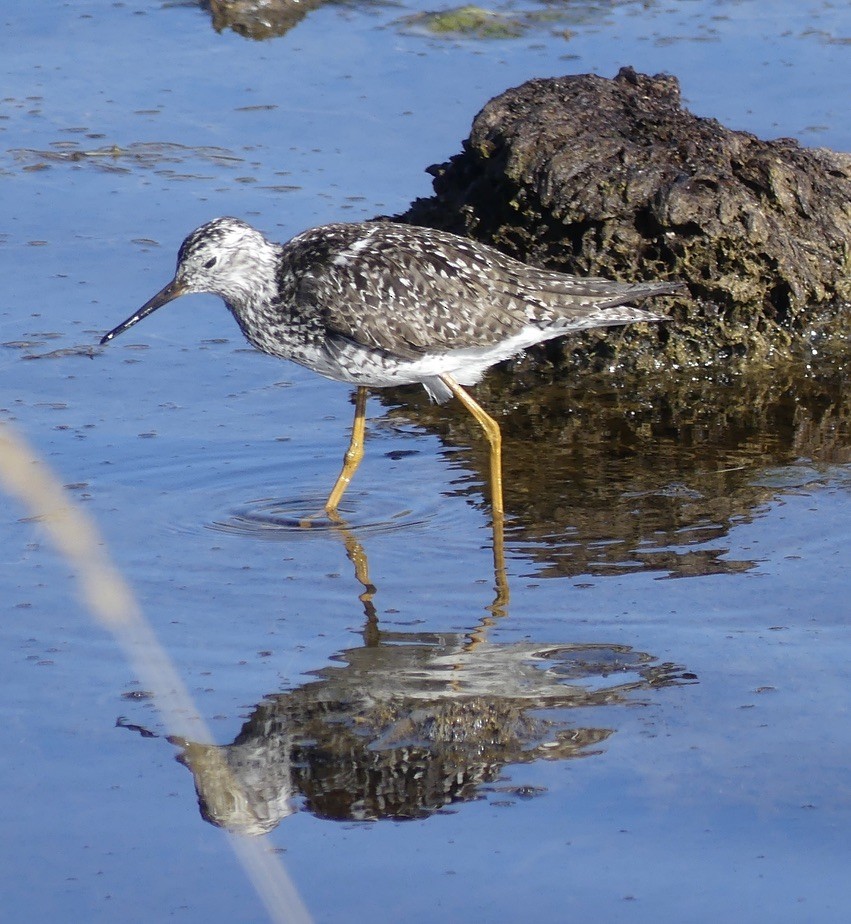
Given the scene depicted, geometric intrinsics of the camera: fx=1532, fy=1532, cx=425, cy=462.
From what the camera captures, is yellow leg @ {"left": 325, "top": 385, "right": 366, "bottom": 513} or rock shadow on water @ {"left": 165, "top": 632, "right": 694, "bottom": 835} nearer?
rock shadow on water @ {"left": 165, "top": 632, "right": 694, "bottom": 835}

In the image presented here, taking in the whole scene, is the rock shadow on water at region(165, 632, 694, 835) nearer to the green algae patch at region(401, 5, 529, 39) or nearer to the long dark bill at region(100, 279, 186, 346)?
the long dark bill at region(100, 279, 186, 346)

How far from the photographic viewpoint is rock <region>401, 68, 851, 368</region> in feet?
29.9

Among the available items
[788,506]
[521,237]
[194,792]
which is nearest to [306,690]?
[194,792]

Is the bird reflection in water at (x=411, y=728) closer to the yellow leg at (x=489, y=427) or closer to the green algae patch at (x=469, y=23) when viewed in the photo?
the yellow leg at (x=489, y=427)

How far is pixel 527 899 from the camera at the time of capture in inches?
188

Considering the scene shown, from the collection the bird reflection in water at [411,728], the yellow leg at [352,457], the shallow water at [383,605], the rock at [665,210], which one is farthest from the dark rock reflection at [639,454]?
the bird reflection in water at [411,728]

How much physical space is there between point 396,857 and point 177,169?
7.71m

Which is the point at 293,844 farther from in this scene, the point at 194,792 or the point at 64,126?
the point at 64,126

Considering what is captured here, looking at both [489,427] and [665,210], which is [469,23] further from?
[489,427]

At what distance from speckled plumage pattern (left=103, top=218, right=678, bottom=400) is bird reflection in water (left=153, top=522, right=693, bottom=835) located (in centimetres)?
172

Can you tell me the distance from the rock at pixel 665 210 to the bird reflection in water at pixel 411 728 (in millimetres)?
3317

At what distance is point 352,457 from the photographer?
8.04 m

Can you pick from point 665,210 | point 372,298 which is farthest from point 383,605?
point 665,210

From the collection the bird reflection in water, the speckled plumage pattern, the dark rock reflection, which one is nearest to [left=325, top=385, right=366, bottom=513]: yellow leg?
the speckled plumage pattern
